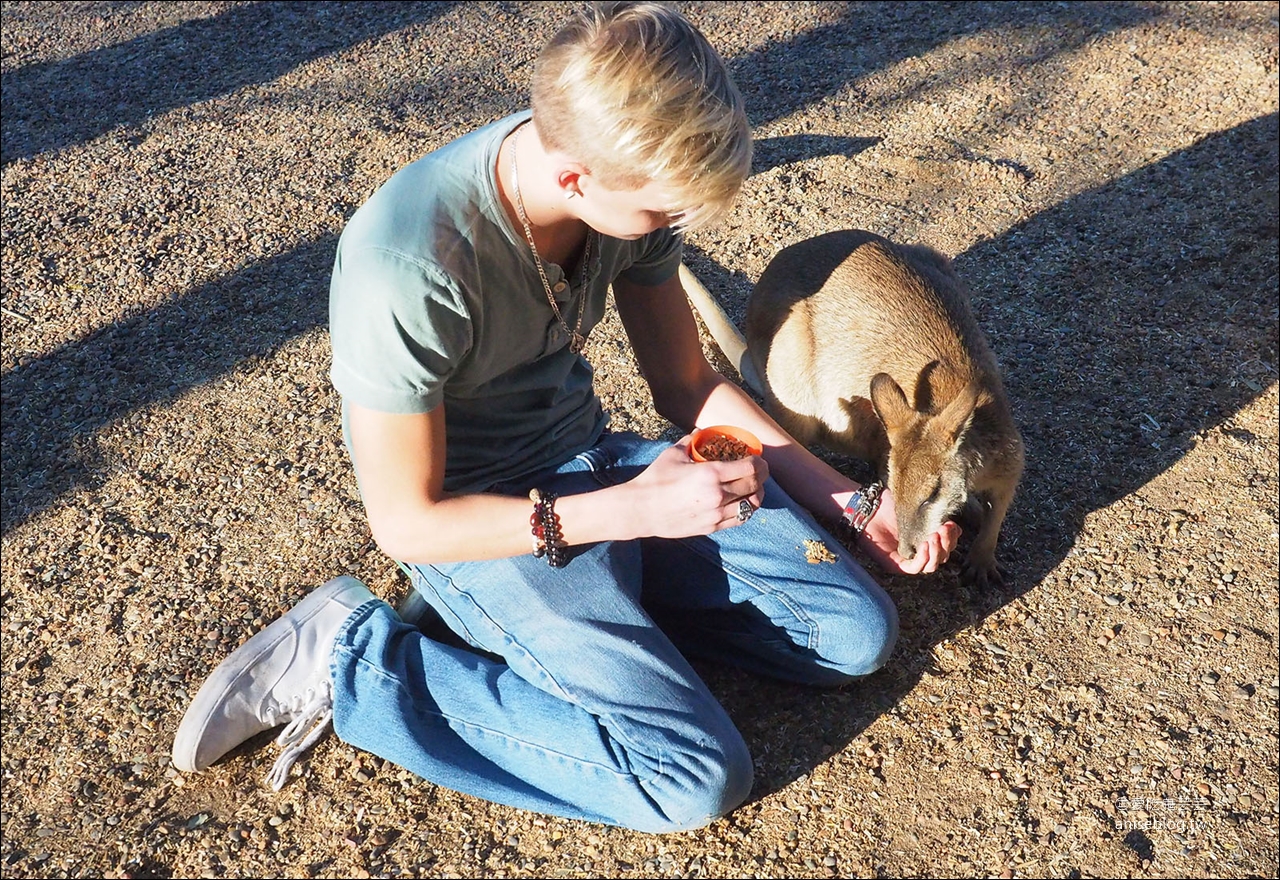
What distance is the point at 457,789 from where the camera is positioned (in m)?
2.57

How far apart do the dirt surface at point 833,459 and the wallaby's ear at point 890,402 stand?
0.50m

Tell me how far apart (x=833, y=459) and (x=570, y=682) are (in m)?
1.69

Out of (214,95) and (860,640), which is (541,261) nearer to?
(860,640)

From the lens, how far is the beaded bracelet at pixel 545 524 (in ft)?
7.60

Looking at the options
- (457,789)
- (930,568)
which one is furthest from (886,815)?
(457,789)

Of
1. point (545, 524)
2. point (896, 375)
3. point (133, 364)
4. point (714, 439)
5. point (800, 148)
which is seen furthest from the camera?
point (800, 148)

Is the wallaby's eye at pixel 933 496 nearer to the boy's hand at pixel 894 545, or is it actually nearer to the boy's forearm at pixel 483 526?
the boy's hand at pixel 894 545

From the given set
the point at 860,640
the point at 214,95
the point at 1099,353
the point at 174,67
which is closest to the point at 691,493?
the point at 860,640

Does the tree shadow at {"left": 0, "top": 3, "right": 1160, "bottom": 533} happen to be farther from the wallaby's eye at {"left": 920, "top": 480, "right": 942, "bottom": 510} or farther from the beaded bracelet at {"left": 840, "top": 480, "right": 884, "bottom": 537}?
the wallaby's eye at {"left": 920, "top": 480, "right": 942, "bottom": 510}

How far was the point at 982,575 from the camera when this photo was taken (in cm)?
318

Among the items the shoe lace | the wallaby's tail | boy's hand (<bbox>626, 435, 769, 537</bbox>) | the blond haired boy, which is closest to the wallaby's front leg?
the blond haired boy

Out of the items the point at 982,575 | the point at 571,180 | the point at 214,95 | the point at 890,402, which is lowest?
the point at 982,575

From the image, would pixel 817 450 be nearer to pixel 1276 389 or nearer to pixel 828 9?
pixel 1276 389

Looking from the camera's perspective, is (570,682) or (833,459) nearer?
(570,682)
